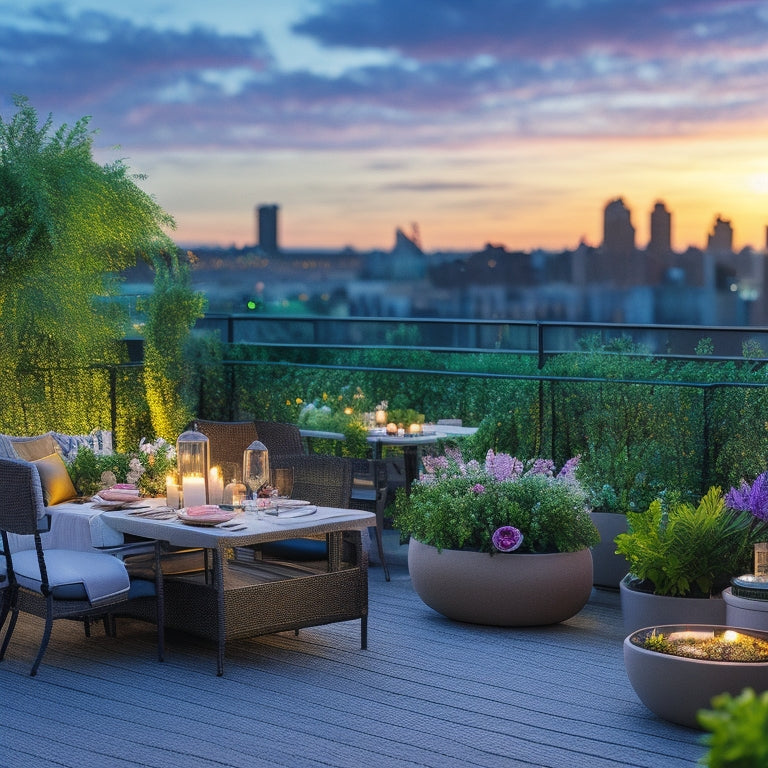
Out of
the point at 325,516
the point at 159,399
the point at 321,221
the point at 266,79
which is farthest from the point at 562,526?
the point at 321,221

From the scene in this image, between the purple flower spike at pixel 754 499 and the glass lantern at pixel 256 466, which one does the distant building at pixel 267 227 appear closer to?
the glass lantern at pixel 256 466

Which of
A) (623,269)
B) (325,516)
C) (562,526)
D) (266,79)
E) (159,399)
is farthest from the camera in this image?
(266,79)

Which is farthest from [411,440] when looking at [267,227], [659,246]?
[267,227]

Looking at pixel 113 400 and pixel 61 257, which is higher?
pixel 61 257

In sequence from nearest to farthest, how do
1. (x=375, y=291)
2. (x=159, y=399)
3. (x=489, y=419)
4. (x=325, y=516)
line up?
1. (x=325, y=516)
2. (x=489, y=419)
3. (x=159, y=399)
4. (x=375, y=291)

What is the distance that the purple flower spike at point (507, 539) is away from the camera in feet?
20.8

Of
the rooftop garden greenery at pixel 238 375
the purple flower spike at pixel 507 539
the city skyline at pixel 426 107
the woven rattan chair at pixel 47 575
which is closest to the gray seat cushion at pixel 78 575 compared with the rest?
the woven rattan chair at pixel 47 575

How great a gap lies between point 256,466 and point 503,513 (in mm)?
1299

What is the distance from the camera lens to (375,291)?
1811 centimetres

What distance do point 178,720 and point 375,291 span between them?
13.3 meters

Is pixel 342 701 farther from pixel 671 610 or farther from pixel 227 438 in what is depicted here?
pixel 227 438

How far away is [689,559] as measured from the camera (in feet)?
19.4

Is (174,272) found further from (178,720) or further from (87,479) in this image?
(178,720)

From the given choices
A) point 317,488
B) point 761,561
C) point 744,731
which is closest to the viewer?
point 744,731
